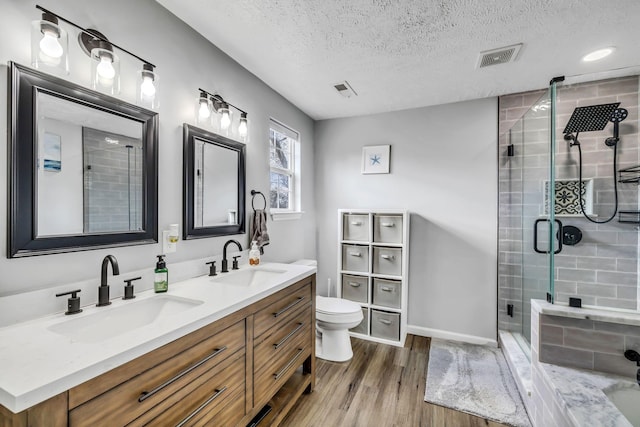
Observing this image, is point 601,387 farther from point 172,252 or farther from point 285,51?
point 285,51

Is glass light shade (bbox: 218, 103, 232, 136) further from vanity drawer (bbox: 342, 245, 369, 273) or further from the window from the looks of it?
vanity drawer (bbox: 342, 245, 369, 273)

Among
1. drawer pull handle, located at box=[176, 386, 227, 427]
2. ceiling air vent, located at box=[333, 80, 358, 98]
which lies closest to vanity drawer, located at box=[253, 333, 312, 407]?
drawer pull handle, located at box=[176, 386, 227, 427]

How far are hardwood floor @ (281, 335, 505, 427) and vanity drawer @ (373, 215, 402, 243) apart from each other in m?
1.07

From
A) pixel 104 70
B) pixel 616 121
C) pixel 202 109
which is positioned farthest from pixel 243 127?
pixel 616 121

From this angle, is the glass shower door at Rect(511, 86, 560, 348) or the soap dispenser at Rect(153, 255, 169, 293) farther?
the glass shower door at Rect(511, 86, 560, 348)

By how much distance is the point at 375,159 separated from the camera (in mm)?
3260

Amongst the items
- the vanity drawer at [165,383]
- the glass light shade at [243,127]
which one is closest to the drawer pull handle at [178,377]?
the vanity drawer at [165,383]

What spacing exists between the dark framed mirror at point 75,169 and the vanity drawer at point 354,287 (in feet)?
6.49

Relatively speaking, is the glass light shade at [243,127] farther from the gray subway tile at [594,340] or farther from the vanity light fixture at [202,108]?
the gray subway tile at [594,340]

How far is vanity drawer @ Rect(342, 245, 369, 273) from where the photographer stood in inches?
116

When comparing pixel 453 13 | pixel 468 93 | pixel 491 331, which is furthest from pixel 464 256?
pixel 453 13

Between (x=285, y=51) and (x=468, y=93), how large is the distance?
1.80 m

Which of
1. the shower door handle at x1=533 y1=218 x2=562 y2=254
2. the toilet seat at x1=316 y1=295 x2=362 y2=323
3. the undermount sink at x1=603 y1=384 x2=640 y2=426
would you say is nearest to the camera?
the undermount sink at x1=603 y1=384 x2=640 y2=426

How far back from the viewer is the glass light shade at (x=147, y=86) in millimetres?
1450
